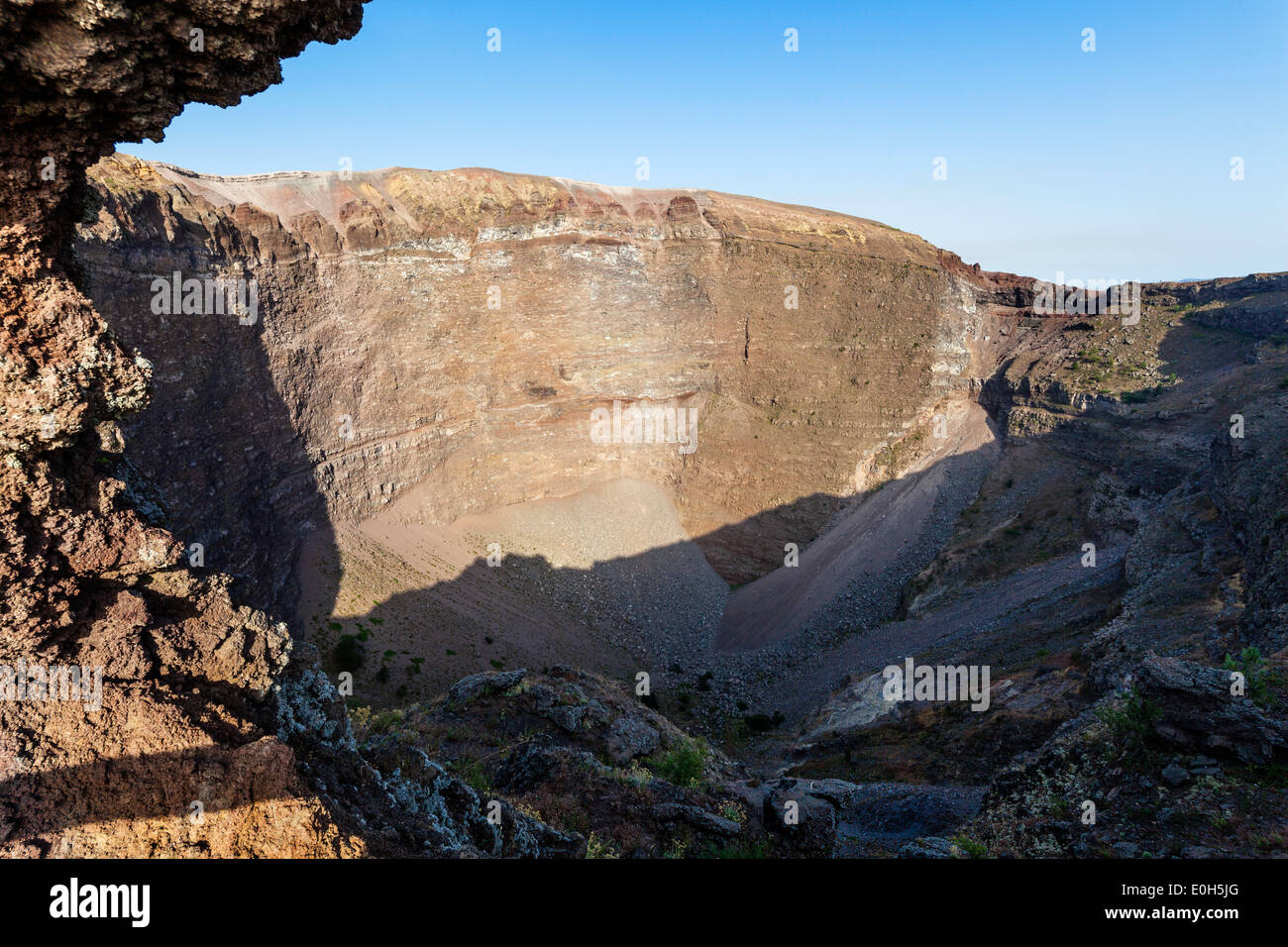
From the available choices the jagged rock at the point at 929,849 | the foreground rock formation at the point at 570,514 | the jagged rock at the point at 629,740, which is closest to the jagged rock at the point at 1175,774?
the foreground rock formation at the point at 570,514

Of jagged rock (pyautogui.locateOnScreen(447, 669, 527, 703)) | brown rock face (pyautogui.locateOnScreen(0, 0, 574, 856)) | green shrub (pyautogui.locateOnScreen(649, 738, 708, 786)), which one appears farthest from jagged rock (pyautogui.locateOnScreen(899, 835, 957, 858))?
jagged rock (pyautogui.locateOnScreen(447, 669, 527, 703))

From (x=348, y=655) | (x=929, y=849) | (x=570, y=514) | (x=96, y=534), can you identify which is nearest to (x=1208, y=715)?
(x=929, y=849)

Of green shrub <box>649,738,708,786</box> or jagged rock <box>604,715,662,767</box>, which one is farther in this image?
jagged rock <box>604,715,662,767</box>

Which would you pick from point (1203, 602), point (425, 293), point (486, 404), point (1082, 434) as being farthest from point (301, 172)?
point (1082, 434)

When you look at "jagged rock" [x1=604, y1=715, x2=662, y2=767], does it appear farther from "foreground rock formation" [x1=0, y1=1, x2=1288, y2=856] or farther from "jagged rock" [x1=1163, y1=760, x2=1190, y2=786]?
"jagged rock" [x1=1163, y1=760, x2=1190, y2=786]

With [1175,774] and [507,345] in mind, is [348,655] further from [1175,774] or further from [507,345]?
[1175,774]

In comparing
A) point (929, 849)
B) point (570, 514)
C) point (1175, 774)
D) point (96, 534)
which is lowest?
point (929, 849)

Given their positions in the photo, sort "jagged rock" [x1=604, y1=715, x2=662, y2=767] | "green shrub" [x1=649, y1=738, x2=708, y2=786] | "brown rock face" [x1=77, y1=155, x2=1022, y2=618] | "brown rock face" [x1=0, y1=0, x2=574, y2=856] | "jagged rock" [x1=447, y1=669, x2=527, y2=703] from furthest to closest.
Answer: "brown rock face" [x1=77, y1=155, x2=1022, y2=618] → "jagged rock" [x1=447, y1=669, x2=527, y2=703] → "jagged rock" [x1=604, y1=715, x2=662, y2=767] → "green shrub" [x1=649, y1=738, x2=708, y2=786] → "brown rock face" [x1=0, y1=0, x2=574, y2=856]

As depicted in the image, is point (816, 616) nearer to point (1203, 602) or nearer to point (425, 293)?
point (1203, 602)

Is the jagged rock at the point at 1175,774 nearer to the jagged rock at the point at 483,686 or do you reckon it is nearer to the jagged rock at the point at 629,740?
the jagged rock at the point at 629,740
